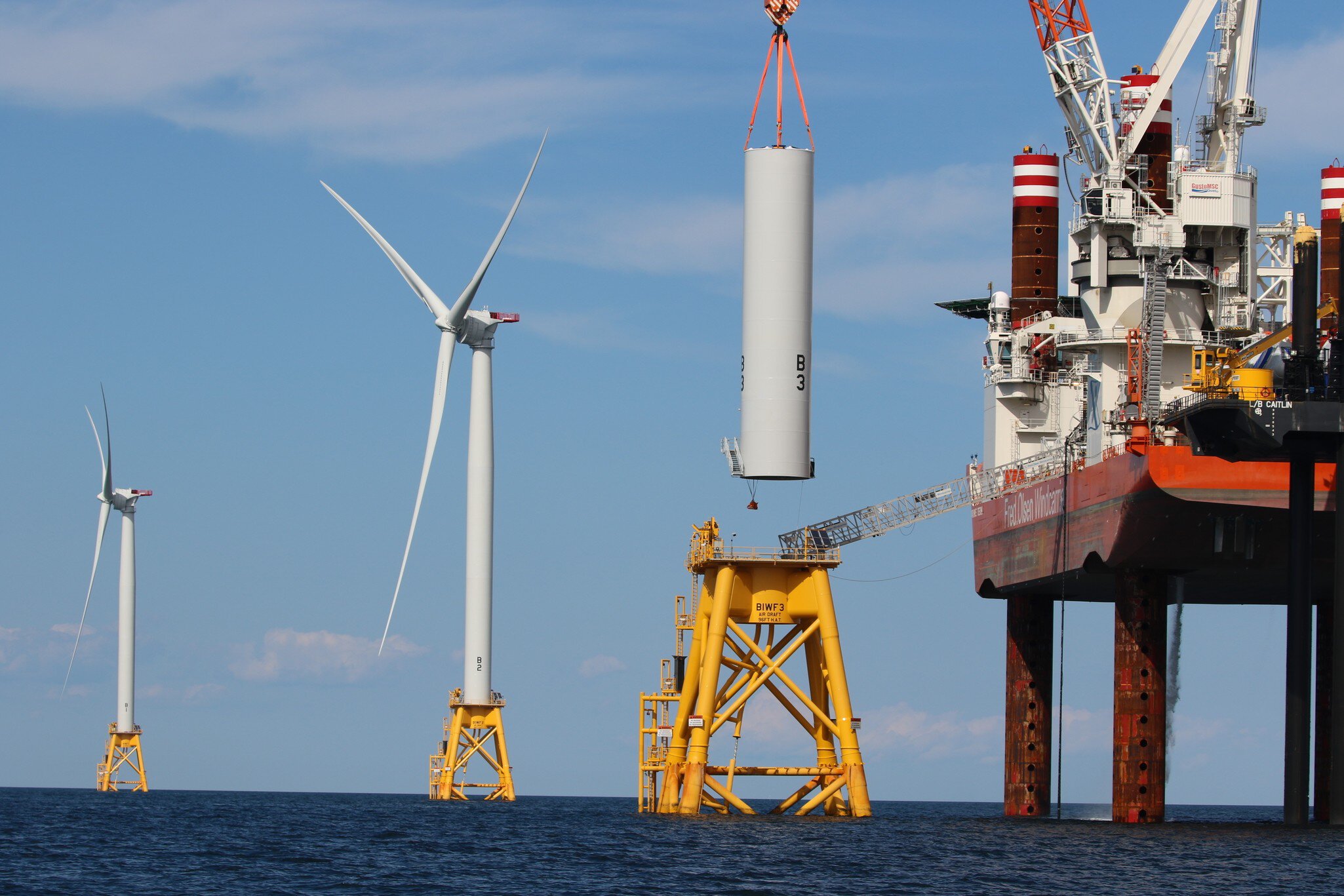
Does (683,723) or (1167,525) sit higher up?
(1167,525)

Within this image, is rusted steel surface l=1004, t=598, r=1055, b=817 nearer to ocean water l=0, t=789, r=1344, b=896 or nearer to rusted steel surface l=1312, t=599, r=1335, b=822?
ocean water l=0, t=789, r=1344, b=896

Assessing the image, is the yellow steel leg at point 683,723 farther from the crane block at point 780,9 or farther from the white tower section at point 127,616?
the white tower section at point 127,616

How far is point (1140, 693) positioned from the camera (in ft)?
226

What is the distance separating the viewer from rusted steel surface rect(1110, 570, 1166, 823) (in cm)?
6900

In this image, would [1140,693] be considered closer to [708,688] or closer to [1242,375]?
[1242,375]

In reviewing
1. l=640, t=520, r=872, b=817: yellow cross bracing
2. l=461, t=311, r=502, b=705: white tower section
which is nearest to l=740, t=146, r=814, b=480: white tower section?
l=640, t=520, r=872, b=817: yellow cross bracing

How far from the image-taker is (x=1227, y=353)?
6266 centimetres

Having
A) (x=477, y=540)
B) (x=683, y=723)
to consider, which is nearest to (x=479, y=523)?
(x=477, y=540)

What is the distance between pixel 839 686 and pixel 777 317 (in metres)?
12.1

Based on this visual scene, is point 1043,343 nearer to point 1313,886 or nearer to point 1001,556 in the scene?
point 1001,556

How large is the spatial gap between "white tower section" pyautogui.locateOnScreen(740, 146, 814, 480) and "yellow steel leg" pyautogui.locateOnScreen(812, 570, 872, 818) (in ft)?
13.1

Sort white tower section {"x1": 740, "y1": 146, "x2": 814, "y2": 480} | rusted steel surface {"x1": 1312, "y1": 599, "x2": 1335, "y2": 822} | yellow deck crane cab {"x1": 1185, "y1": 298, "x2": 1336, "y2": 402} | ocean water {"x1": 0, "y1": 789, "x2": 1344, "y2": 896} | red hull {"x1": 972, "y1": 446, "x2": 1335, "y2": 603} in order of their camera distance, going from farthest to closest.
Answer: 1. rusted steel surface {"x1": 1312, "y1": 599, "x2": 1335, "y2": 822}
2. white tower section {"x1": 740, "y1": 146, "x2": 814, "y2": 480}
3. red hull {"x1": 972, "y1": 446, "x2": 1335, "y2": 603}
4. yellow deck crane cab {"x1": 1185, "y1": 298, "x2": 1336, "y2": 402}
5. ocean water {"x1": 0, "y1": 789, "x2": 1344, "y2": 896}

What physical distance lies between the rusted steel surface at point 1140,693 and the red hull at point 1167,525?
1.03 m

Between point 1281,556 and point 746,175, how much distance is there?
20760mm
